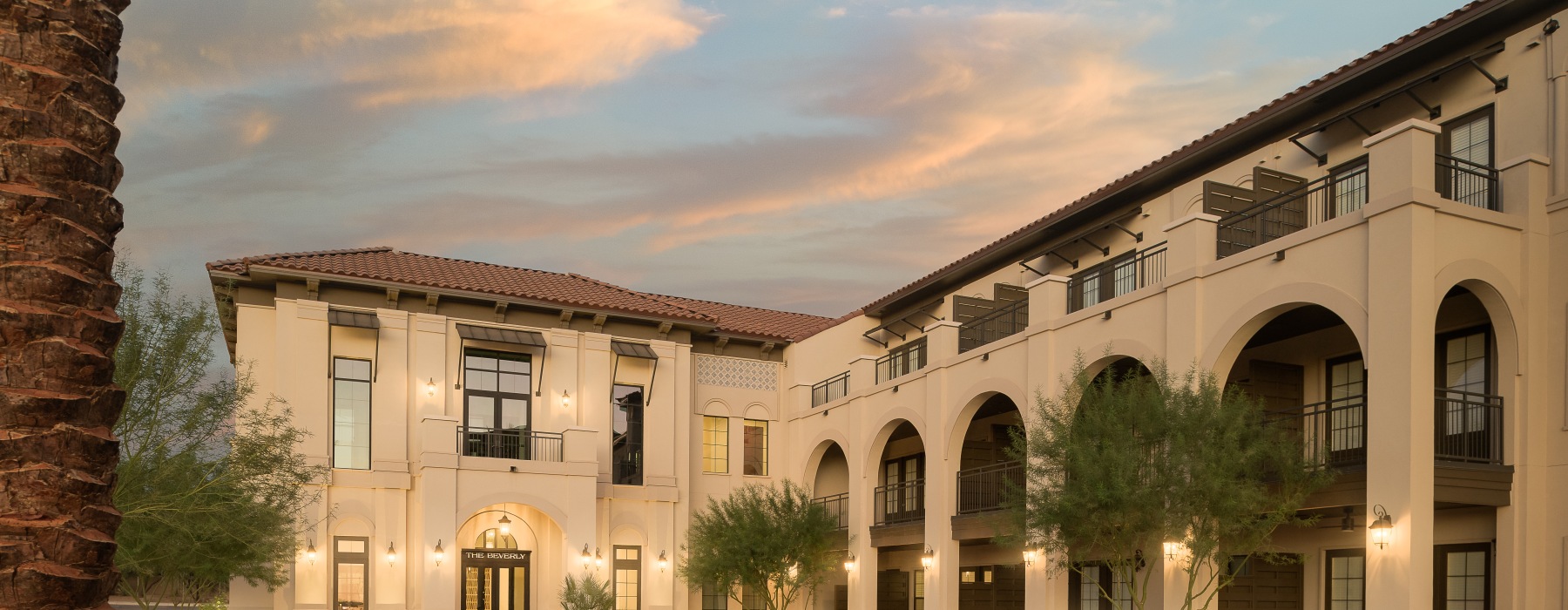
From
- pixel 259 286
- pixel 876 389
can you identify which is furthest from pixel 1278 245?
pixel 259 286

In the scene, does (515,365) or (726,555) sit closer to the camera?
(726,555)

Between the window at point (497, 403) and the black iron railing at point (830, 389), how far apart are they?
7457 mm

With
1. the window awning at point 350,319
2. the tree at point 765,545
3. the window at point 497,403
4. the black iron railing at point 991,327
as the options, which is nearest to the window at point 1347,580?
the black iron railing at point 991,327

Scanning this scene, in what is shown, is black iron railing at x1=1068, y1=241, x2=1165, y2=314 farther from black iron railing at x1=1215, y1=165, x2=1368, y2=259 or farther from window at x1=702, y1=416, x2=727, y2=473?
window at x1=702, y1=416, x2=727, y2=473

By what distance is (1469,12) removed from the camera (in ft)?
Result: 50.0

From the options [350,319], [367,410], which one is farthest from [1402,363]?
[367,410]

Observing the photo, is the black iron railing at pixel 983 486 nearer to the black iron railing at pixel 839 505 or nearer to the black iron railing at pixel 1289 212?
the black iron railing at pixel 839 505

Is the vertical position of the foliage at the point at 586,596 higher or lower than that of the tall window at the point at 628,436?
lower

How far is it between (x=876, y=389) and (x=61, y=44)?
23.7m

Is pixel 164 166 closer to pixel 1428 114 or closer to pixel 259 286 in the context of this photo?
pixel 259 286

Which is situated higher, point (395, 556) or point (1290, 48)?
point (1290, 48)

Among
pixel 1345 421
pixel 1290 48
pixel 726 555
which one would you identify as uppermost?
pixel 1290 48

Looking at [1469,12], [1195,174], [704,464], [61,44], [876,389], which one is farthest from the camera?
[704,464]

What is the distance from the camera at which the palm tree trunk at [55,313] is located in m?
4.02
